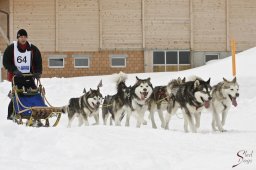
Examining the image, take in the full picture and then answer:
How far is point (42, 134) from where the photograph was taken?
7.71m

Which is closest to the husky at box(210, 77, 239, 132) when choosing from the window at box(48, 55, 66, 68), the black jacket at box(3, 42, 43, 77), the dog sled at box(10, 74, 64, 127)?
the dog sled at box(10, 74, 64, 127)

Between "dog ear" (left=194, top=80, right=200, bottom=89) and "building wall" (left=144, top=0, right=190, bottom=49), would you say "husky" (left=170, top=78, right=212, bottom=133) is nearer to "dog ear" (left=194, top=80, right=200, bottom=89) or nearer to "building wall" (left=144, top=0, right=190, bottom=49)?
"dog ear" (left=194, top=80, right=200, bottom=89)

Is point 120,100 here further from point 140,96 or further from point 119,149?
point 119,149

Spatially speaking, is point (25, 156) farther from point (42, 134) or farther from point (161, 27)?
point (161, 27)

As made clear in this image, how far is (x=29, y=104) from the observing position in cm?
1000

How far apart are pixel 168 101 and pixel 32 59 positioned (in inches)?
133

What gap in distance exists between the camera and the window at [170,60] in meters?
28.7

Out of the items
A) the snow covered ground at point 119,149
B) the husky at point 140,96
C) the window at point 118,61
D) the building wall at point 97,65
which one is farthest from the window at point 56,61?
the snow covered ground at point 119,149

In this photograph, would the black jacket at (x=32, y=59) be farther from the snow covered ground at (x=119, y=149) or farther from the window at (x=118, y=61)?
the window at (x=118, y=61)

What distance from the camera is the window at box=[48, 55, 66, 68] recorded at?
2803 cm

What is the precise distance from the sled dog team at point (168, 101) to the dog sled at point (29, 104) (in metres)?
1.96

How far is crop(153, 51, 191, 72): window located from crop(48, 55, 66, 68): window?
5.35 m

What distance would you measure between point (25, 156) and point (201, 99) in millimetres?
4762

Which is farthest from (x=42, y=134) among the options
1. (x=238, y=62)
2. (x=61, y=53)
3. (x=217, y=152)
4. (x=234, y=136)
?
(x=61, y=53)
